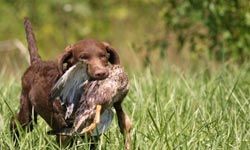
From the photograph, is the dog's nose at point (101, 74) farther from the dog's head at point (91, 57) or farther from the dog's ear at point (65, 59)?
the dog's ear at point (65, 59)

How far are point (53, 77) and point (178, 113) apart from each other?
95 centimetres

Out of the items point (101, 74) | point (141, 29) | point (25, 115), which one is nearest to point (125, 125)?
point (101, 74)

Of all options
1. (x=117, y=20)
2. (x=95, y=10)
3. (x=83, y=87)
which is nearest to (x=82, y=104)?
(x=83, y=87)

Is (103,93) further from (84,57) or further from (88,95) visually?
(84,57)

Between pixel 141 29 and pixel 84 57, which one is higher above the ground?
pixel 84 57

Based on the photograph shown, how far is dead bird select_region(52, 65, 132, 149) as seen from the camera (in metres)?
4.09

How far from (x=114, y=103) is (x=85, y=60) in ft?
0.89

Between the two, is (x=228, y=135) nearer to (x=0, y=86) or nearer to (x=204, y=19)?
(x=0, y=86)

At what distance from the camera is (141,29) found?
44.3 ft

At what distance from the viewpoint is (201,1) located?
7320 millimetres

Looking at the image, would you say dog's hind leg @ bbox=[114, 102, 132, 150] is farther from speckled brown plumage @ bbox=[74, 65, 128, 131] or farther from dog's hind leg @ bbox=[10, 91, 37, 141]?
dog's hind leg @ bbox=[10, 91, 37, 141]

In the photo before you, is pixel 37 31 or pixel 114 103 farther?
pixel 37 31

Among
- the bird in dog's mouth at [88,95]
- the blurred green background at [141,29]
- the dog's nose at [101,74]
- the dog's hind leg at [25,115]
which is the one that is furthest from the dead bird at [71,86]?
the blurred green background at [141,29]

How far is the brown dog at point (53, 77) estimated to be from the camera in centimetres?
421
